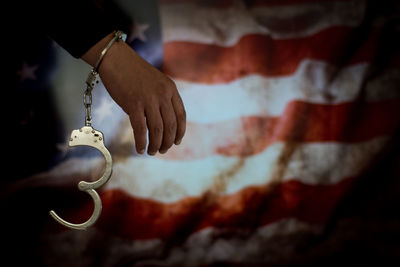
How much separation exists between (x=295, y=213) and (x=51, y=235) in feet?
2.87

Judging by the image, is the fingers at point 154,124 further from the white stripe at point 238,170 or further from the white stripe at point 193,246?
the white stripe at point 193,246

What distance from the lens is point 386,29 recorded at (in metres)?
1.33

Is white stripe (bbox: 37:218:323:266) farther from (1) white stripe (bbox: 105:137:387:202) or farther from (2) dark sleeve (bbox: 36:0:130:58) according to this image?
(2) dark sleeve (bbox: 36:0:130:58)

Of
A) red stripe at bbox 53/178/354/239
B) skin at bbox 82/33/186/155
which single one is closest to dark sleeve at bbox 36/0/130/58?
skin at bbox 82/33/186/155

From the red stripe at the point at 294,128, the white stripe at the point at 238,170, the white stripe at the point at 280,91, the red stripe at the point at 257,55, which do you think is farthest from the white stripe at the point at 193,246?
the red stripe at the point at 257,55

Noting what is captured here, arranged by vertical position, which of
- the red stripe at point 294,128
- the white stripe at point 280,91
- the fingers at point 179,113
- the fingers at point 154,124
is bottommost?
the fingers at point 154,124

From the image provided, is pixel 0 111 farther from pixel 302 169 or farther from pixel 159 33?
pixel 302 169

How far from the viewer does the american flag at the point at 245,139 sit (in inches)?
46.5

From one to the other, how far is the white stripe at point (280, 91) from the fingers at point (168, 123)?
72 cm

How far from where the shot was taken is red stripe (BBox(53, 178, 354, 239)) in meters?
1.20

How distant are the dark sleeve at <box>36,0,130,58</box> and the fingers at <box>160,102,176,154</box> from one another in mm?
134

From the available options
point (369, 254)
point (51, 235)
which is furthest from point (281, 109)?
point (51, 235)

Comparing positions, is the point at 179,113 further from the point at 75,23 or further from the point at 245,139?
the point at 245,139

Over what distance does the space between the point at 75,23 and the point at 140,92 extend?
13 cm
